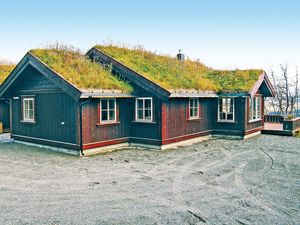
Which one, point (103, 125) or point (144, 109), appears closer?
point (103, 125)

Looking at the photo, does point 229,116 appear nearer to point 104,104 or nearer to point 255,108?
point 255,108

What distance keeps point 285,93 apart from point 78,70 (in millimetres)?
28969

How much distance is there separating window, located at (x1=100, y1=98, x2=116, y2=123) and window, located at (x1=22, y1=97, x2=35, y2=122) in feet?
14.0

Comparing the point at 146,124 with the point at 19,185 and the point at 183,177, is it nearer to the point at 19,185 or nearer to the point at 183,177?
the point at 183,177

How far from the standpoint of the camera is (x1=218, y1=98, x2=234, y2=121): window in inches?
719

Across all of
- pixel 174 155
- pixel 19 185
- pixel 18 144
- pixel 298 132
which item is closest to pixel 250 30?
pixel 298 132

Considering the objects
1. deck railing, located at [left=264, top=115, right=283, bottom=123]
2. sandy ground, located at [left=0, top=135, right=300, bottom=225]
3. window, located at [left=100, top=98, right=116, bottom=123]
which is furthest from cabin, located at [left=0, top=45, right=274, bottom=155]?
deck railing, located at [left=264, top=115, right=283, bottom=123]

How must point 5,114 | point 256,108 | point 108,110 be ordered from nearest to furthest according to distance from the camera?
point 108,110 → point 256,108 → point 5,114

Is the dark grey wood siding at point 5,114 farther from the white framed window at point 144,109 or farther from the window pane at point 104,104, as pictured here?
the white framed window at point 144,109

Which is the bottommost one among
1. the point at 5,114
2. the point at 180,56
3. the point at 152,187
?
the point at 152,187

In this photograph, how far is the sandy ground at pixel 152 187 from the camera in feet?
21.3

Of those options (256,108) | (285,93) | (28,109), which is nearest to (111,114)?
(28,109)

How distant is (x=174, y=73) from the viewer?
1831 centimetres

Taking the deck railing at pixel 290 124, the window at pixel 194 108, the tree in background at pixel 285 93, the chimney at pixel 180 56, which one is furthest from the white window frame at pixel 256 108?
the tree in background at pixel 285 93
